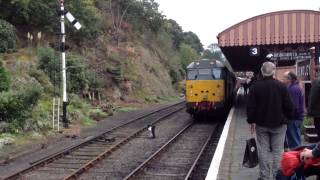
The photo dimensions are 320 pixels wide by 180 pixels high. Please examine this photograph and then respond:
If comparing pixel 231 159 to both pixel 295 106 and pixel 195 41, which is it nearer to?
pixel 295 106

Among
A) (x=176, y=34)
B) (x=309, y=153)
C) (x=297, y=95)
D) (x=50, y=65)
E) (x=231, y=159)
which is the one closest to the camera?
(x=309, y=153)

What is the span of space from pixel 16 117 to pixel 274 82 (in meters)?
11.2

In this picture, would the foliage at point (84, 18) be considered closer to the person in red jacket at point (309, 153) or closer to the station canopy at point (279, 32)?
the station canopy at point (279, 32)

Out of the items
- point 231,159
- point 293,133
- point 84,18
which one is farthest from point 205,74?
point 293,133

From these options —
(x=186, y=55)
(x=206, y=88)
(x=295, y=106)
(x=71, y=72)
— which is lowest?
(x=295, y=106)

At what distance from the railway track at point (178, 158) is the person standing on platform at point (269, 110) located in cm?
326

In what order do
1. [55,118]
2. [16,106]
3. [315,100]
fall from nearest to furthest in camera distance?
[315,100], [16,106], [55,118]

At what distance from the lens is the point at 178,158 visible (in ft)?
47.4

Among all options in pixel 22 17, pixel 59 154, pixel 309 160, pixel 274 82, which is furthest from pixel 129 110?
pixel 309 160

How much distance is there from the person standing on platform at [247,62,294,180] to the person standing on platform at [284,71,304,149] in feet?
4.70

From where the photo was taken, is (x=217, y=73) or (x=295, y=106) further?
(x=217, y=73)

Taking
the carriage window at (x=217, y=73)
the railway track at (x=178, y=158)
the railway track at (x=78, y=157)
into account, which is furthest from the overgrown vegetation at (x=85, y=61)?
the carriage window at (x=217, y=73)

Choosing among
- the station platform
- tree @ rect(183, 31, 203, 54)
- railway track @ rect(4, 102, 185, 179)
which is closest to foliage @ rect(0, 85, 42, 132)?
railway track @ rect(4, 102, 185, 179)

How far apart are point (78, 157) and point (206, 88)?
36.0 feet
